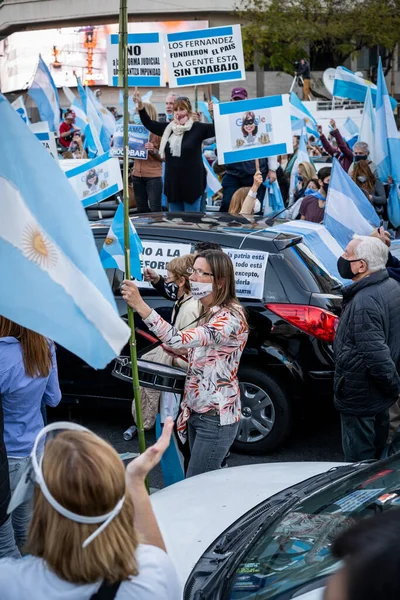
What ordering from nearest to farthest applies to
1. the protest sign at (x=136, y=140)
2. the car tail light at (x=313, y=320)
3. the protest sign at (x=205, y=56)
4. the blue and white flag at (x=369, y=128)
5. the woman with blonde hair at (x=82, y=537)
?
the woman with blonde hair at (x=82, y=537), the car tail light at (x=313, y=320), the protest sign at (x=205, y=56), the protest sign at (x=136, y=140), the blue and white flag at (x=369, y=128)

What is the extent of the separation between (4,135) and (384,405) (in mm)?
3151

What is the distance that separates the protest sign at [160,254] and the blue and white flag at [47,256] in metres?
3.68

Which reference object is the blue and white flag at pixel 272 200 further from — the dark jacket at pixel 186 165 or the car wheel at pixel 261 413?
the car wheel at pixel 261 413

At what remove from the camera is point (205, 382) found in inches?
175

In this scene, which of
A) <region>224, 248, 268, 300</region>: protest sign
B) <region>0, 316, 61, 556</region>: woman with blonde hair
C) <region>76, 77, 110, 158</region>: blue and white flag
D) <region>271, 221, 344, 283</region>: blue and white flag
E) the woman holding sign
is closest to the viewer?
<region>0, 316, 61, 556</region>: woman with blonde hair

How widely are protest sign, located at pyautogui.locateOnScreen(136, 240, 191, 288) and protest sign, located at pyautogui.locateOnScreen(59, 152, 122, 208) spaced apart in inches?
46.6

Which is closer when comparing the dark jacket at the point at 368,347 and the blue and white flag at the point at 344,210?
the dark jacket at the point at 368,347

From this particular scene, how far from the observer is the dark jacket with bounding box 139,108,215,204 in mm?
9469

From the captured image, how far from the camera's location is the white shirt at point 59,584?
2066mm

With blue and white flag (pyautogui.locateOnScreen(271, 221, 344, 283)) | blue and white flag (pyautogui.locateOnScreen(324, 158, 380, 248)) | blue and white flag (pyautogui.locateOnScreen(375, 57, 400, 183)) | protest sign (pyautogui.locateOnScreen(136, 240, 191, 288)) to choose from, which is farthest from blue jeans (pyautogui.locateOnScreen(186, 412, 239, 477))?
blue and white flag (pyautogui.locateOnScreen(375, 57, 400, 183))

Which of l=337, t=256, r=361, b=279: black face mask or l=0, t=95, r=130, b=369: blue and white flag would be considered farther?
l=337, t=256, r=361, b=279: black face mask

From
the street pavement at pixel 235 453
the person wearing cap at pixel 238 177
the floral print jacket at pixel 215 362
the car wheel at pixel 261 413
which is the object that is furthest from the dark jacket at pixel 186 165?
the floral print jacket at pixel 215 362

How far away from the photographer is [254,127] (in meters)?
8.88

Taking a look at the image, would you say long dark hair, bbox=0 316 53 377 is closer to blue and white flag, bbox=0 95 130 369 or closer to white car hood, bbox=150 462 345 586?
white car hood, bbox=150 462 345 586
